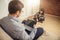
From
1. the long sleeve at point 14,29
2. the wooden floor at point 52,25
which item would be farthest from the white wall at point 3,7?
the long sleeve at point 14,29

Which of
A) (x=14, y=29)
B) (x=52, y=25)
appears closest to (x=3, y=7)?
(x=52, y=25)

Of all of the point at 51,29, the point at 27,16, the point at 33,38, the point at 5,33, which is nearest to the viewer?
the point at 5,33

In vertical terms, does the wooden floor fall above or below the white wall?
below

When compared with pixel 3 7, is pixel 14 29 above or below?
above

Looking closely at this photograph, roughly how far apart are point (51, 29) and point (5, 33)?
1.92m

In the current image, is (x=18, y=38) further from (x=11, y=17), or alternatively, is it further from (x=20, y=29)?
(x=11, y=17)

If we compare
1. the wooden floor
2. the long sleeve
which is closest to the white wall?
the wooden floor

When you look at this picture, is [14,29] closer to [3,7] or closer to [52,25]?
[3,7]

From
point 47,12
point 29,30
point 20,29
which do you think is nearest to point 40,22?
point 47,12

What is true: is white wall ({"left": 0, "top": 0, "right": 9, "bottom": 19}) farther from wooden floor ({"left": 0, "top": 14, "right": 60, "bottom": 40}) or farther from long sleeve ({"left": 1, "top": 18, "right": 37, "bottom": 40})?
long sleeve ({"left": 1, "top": 18, "right": 37, "bottom": 40})

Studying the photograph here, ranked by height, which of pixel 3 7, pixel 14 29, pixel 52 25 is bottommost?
pixel 52 25

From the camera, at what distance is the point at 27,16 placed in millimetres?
4035

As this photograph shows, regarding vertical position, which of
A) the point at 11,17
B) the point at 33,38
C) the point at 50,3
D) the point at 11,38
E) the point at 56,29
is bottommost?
the point at 56,29

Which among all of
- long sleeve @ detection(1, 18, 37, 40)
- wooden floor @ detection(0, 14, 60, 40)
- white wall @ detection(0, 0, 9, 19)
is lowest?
wooden floor @ detection(0, 14, 60, 40)
